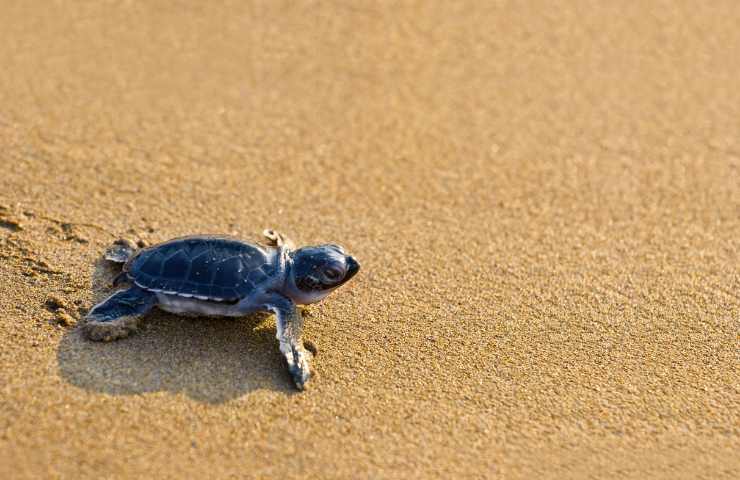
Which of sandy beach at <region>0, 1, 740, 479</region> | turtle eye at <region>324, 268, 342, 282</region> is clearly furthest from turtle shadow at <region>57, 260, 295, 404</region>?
turtle eye at <region>324, 268, 342, 282</region>

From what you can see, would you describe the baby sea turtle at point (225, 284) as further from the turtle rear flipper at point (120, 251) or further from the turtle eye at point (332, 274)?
the turtle rear flipper at point (120, 251)

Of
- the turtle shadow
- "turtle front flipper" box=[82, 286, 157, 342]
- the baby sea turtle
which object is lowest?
the turtle shadow

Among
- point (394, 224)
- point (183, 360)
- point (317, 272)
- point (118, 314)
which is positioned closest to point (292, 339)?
point (317, 272)

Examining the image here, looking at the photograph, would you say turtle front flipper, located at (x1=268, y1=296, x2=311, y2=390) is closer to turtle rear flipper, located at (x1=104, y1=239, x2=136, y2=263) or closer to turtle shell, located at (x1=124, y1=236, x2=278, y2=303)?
turtle shell, located at (x1=124, y1=236, x2=278, y2=303)

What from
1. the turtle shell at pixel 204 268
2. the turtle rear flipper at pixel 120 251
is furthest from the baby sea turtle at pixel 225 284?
the turtle rear flipper at pixel 120 251

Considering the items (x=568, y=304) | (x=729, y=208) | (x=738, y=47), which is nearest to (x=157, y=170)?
(x=568, y=304)

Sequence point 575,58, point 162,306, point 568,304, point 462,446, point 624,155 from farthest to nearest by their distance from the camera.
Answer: point 575,58 → point 624,155 → point 568,304 → point 162,306 → point 462,446

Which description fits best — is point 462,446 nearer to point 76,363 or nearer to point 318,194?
point 76,363
